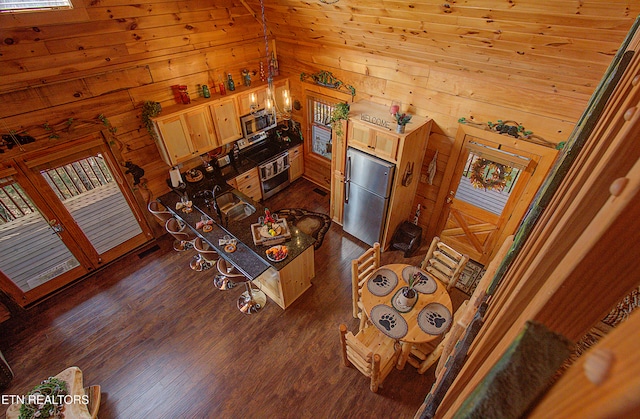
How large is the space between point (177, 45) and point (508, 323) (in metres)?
5.60

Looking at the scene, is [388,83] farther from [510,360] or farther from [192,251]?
[510,360]

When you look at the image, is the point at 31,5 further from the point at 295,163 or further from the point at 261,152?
the point at 295,163

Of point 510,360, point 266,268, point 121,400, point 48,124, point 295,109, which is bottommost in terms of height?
point 121,400

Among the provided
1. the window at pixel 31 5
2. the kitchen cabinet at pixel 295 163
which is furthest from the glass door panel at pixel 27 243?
the kitchen cabinet at pixel 295 163

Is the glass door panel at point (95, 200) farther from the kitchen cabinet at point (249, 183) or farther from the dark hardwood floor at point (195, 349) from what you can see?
the kitchen cabinet at point (249, 183)

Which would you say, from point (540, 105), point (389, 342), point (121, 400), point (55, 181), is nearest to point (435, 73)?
point (540, 105)

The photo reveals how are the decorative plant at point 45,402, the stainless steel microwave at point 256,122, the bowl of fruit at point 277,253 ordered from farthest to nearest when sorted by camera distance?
the stainless steel microwave at point 256,122 < the bowl of fruit at point 277,253 < the decorative plant at point 45,402

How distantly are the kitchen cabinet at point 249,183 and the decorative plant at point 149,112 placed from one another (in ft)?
5.24

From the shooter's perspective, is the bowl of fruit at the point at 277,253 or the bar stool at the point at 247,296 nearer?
the bowl of fruit at the point at 277,253

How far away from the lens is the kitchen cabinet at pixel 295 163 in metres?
6.92

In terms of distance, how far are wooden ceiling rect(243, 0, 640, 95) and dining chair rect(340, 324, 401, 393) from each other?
10.9 ft

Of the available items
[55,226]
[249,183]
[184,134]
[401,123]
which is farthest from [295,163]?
[55,226]

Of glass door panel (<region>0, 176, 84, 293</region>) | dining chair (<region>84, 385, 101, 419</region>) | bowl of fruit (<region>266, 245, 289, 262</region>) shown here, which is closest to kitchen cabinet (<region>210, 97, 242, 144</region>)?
bowl of fruit (<region>266, 245, 289, 262</region>)

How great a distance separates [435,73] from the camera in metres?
4.41
